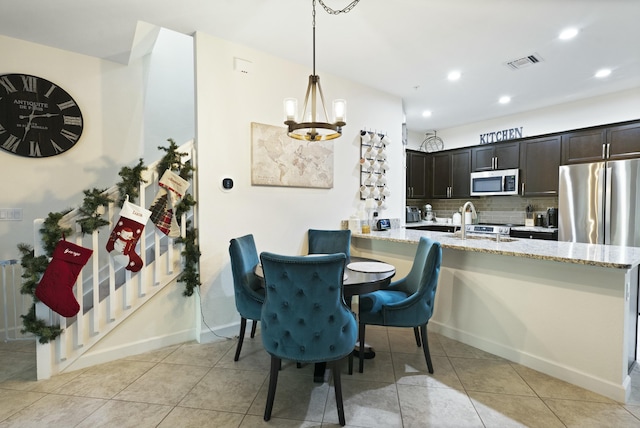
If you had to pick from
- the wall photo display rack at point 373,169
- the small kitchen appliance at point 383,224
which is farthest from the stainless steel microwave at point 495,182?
the small kitchen appliance at point 383,224

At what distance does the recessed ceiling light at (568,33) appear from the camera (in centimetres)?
264

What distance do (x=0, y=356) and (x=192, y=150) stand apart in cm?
226

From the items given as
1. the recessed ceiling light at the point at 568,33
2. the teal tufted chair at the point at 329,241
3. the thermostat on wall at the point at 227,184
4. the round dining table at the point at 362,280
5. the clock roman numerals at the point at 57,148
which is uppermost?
the recessed ceiling light at the point at 568,33

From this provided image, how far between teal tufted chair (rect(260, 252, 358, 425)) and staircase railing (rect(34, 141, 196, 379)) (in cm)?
137

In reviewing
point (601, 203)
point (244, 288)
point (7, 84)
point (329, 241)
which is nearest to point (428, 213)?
point (601, 203)

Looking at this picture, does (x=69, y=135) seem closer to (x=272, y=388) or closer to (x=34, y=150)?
(x=34, y=150)

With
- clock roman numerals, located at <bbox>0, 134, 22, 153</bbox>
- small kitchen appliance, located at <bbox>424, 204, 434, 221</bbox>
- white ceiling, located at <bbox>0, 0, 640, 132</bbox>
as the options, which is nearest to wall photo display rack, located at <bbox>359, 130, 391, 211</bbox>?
white ceiling, located at <bbox>0, 0, 640, 132</bbox>

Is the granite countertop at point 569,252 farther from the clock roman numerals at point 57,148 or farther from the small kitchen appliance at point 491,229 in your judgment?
the clock roman numerals at point 57,148

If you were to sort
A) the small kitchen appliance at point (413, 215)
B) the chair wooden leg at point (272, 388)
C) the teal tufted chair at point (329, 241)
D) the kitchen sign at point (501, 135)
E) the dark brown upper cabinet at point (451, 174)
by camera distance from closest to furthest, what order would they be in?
the chair wooden leg at point (272, 388), the teal tufted chair at point (329, 241), the kitchen sign at point (501, 135), the dark brown upper cabinet at point (451, 174), the small kitchen appliance at point (413, 215)

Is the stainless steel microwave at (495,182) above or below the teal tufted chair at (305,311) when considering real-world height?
above

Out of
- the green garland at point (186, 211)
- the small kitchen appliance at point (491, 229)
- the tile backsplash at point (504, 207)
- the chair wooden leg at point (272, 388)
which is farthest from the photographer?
the tile backsplash at point (504, 207)

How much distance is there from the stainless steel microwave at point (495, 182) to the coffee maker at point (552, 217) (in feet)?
1.69

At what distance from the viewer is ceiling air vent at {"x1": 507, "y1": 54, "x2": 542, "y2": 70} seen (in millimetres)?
3138

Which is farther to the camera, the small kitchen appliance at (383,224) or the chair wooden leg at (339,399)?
the small kitchen appliance at (383,224)
